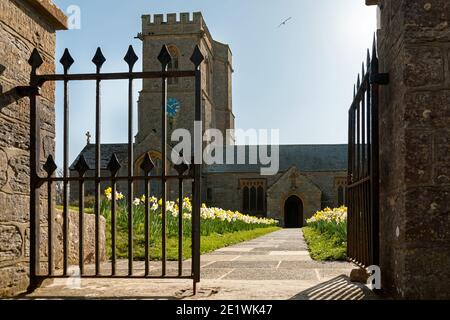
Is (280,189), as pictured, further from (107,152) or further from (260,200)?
(107,152)

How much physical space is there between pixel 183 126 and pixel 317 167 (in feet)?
40.4

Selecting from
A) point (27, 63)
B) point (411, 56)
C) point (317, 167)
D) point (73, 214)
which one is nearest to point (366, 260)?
point (411, 56)

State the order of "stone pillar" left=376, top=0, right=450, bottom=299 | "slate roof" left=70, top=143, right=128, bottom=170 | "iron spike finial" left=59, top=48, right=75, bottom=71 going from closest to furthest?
"stone pillar" left=376, top=0, right=450, bottom=299
"iron spike finial" left=59, top=48, right=75, bottom=71
"slate roof" left=70, top=143, right=128, bottom=170

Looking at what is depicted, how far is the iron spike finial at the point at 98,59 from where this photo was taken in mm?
4164

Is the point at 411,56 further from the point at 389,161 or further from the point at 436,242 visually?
the point at 436,242

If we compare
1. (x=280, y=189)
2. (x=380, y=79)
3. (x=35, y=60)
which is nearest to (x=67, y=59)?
(x=35, y=60)

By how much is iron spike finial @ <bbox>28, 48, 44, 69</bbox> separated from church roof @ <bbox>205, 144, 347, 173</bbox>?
41.9 meters

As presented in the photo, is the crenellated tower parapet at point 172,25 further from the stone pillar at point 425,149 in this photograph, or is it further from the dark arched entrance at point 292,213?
the stone pillar at point 425,149

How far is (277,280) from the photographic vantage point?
4664 mm

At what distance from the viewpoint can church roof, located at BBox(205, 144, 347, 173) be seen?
46281 millimetres

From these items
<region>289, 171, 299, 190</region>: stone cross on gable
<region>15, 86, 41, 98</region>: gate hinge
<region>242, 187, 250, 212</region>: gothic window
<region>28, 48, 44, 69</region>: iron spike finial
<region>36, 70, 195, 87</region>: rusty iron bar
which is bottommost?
<region>242, 187, 250, 212</region>: gothic window

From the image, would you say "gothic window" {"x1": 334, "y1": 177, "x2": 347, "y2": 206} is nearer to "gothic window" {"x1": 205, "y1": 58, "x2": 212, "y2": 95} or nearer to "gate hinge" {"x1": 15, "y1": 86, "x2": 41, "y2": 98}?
"gothic window" {"x1": 205, "y1": 58, "x2": 212, "y2": 95}

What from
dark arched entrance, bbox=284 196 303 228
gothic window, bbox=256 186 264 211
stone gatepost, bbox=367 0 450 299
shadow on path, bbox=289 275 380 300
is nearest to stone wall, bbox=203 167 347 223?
gothic window, bbox=256 186 264 211

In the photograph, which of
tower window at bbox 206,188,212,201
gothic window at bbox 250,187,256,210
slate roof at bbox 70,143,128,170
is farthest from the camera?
gothic window at bbox 250,187,256,210
